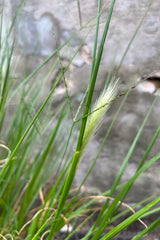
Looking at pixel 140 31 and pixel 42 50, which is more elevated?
pixel 140 31

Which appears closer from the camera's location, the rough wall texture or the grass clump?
the grass clump

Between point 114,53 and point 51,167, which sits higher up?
point 114,53

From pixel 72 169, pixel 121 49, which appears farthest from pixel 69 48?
pixel 72 169

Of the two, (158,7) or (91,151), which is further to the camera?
(91,151)

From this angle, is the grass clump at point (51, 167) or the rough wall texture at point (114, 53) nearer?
the grass clump at point (51, 167)

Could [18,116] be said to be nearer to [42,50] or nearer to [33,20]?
[42,50]

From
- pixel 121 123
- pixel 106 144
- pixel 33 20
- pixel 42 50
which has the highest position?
pixel 33 20

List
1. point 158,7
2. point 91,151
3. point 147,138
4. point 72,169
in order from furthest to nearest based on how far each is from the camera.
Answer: point 91,151 → point 147,138 → point 158,7 → point 72,169

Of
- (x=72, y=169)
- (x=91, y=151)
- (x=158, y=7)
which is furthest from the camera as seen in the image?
(x=91, y=151)
